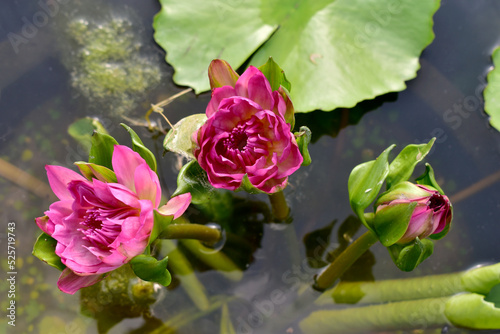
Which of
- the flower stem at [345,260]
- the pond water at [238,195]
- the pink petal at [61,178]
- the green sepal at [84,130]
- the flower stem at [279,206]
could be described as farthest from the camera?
the green sepal at [84,130]

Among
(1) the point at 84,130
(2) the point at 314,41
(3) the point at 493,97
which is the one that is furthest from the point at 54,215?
(3) the point at 493,97

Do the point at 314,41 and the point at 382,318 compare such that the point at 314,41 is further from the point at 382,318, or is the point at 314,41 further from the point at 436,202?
the point at 382,318

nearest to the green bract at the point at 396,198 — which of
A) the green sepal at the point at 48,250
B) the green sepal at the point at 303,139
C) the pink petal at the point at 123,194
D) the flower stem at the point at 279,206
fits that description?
the green sepal at the point at 303,139

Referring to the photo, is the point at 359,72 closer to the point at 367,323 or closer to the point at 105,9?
the point at 367,323

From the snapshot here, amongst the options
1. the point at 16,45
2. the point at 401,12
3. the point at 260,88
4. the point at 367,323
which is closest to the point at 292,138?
the point at 260,88

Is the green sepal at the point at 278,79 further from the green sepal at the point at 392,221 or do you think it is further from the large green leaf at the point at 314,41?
the large green leaf at the point at 314,41
